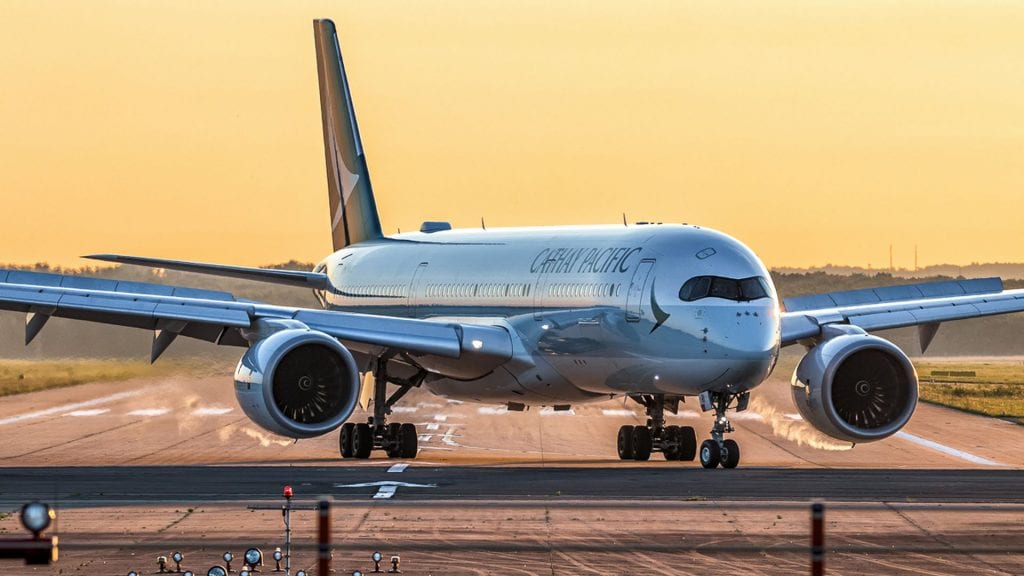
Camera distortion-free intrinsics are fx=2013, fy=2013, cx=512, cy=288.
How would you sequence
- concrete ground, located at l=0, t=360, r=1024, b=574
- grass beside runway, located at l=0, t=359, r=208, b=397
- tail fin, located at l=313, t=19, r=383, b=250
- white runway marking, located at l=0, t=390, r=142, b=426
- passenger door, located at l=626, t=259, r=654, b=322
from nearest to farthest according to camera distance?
concrete ground, located at l=0, t=360, r=1024, b=574
passenger door, located at l=626, t=259, r=654, b=322
tail fin, located at l=313, t=19, r=383, b=250
white runway marking, located at l=0, t=390, r=142, b=426
grass beside runway, located at l=0, t=359, r=208, b=397

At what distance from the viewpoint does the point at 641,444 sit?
123 ft

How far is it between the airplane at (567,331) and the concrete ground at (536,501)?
1.27 meters

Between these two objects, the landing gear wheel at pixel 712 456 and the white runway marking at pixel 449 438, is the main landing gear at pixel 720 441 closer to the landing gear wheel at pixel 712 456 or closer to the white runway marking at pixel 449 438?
the landing gear wheel at pixel 712 456

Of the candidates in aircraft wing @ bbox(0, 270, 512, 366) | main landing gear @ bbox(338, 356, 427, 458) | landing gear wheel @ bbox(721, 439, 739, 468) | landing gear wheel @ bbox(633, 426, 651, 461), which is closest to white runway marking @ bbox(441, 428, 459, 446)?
main landing gear @ bbox(338, 356, 427, 458)

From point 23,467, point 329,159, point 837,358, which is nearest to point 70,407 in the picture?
point 329,159

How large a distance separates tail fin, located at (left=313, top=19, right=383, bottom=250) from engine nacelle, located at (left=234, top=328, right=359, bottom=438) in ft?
52.1

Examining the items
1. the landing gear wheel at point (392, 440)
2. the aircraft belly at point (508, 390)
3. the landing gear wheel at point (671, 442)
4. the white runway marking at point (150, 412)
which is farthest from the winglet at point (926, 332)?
the white runway marking at point (150, 412)

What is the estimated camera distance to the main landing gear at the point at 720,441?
106 ft

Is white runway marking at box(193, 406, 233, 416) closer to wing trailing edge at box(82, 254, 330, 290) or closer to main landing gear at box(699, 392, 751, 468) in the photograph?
wing trailing edge at box(82, 254, 330, 290)

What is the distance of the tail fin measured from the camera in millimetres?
50125

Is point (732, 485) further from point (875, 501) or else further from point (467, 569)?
point (467, 569)

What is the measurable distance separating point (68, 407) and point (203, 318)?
23.3 m

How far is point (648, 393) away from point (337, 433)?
1402 cm

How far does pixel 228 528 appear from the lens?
2248 cm
